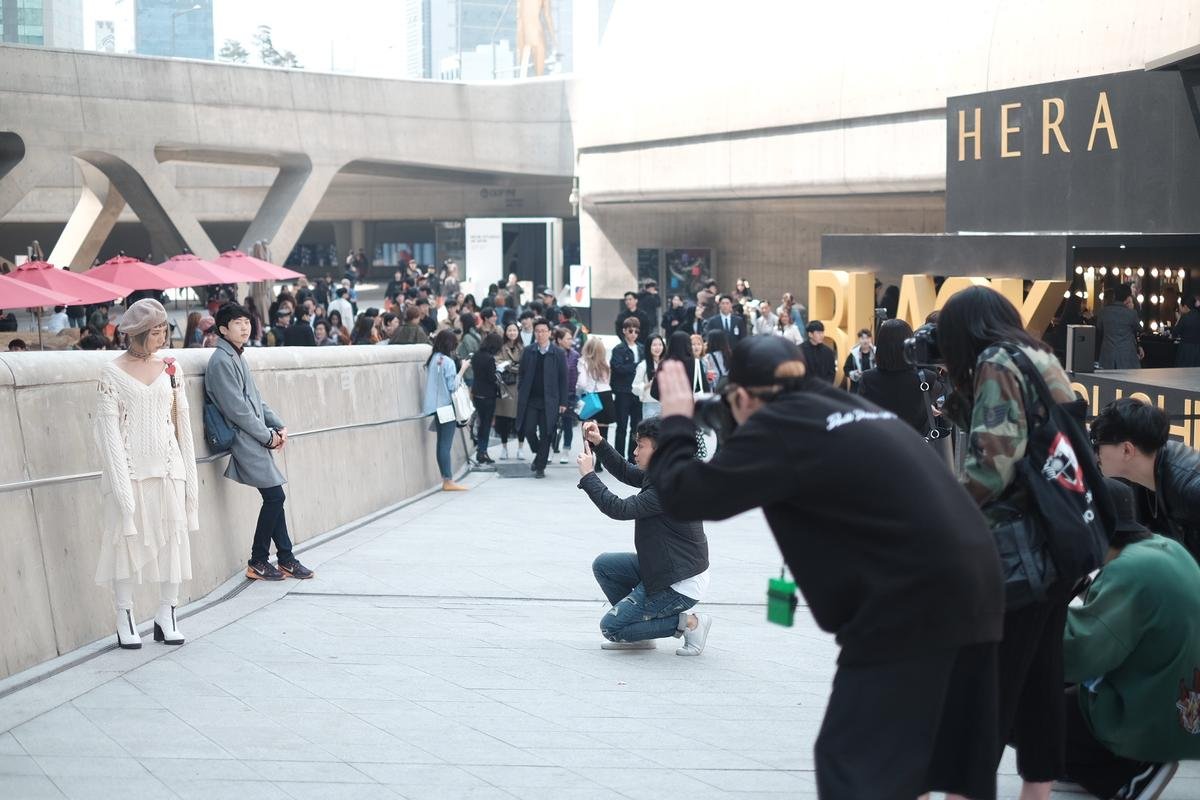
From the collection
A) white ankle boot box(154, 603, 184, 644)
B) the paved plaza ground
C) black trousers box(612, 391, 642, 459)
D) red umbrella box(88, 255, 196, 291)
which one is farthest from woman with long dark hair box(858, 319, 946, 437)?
red umbrella box(88, 255, 196, 291)

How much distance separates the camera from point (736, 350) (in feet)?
11.9

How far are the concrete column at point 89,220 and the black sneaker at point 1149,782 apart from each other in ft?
129

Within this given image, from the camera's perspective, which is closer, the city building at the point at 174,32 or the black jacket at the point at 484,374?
the black jacket at the point at 484,374

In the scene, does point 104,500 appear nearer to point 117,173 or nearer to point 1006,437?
point 1006,437

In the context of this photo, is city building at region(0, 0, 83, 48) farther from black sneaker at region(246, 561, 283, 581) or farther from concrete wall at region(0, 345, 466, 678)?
black sneaker at region(246, 561, 283, 581)

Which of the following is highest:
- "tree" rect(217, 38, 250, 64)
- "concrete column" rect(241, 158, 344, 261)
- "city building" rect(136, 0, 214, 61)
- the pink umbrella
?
"city building" rect(136, 0, 214, 61)

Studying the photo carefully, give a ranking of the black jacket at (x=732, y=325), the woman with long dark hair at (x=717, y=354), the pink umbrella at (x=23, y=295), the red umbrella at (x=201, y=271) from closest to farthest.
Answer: the pink umbrella at (x=23, y=295) < the woman with long dark hair at (x=717, y=354) < the black jacket at (x=732, y=325) < the red umbrella at (x=201, y=271)

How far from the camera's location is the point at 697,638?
7.21 meters

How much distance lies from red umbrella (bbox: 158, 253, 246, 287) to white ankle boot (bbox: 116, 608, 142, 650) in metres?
15.4

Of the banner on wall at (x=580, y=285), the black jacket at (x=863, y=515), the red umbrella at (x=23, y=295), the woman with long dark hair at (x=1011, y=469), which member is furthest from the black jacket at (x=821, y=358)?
the banner on wall at (x=580, y=285)

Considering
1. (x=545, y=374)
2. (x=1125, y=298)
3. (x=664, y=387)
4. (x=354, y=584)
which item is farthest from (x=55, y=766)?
(x=1125, y=298)

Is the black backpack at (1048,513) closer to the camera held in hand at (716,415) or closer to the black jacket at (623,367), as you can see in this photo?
the camera held in hand at (716,415)

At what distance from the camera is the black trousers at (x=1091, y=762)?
16.1 feet

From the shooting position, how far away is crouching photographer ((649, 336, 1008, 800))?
11.0ft
